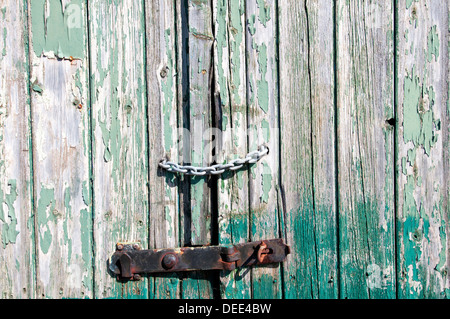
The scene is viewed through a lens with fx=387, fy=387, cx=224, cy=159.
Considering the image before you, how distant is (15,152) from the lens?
1.25 m

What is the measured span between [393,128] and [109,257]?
1.05 meters

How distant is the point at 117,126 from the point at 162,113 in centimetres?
15

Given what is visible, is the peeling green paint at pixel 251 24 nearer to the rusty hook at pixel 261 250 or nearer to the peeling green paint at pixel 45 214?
the rusty hook at pixel 261 250

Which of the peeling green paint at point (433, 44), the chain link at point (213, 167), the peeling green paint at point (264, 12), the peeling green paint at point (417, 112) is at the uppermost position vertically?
the peeling green paint at point (264, 12)

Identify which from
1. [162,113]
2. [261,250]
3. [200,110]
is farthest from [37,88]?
[261,250]

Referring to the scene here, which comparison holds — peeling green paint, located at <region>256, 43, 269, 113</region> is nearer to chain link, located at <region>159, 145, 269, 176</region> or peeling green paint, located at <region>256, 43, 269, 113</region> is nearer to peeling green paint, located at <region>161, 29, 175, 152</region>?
chain link, located at <region>159, 145, 269, 176</region>

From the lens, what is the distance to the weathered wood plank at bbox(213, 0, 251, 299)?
126 centimetres

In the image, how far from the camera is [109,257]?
129 centimetres

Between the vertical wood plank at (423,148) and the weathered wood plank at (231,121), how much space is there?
0.53m

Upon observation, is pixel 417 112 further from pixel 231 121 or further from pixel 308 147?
pixel 231 121

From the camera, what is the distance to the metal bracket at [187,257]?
4.21 ft

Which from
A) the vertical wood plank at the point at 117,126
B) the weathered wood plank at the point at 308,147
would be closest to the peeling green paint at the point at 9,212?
the vertical wood plank at the point at 117,126

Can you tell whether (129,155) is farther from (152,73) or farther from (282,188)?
(282,188)

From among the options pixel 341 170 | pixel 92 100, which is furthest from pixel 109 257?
pixel 341 170
